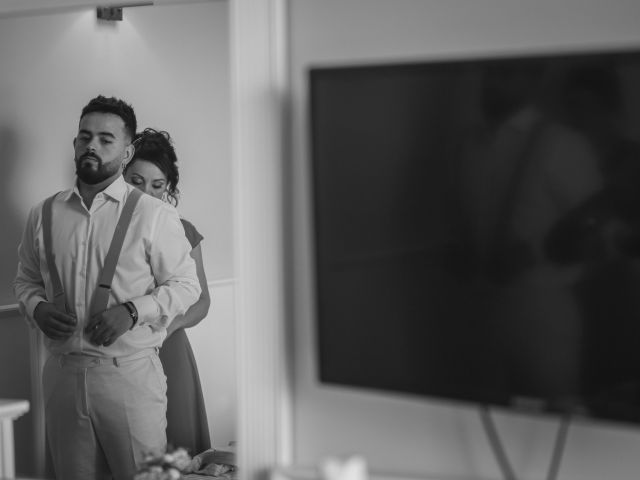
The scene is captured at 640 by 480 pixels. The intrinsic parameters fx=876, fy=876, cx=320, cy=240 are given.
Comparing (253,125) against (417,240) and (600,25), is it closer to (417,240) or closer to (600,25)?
(417,240)

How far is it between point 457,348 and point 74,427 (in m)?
1.37

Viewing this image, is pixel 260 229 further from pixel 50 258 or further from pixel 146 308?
pixel 50 258

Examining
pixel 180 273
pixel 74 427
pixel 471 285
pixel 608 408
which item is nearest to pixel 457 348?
pixel 471 285

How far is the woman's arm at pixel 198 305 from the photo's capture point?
99.5 inches

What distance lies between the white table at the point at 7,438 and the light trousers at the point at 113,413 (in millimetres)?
182

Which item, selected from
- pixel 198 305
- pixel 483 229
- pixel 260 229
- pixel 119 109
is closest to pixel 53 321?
pixel 198 305

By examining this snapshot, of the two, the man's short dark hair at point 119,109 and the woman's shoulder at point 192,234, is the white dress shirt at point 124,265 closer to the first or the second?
the woman's shoulder at point 192,234

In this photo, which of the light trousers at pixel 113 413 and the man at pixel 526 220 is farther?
the light trousers at pixel 113 413

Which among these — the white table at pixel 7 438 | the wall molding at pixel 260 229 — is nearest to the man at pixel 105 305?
the white table at pixel 7 438

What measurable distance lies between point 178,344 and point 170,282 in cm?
19

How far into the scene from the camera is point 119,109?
2611mm

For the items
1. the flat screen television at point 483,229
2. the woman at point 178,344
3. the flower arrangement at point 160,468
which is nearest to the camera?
the flat screen television at point 483,229

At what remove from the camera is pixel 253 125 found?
2049mm

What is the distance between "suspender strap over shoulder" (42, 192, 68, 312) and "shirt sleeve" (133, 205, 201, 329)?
249 mm
